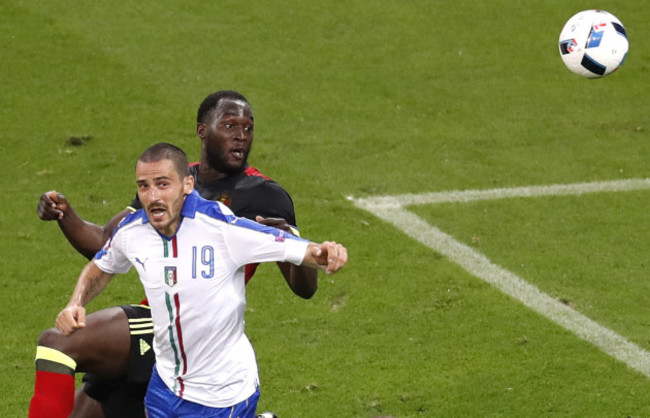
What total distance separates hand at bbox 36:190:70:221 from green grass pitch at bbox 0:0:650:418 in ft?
5.53

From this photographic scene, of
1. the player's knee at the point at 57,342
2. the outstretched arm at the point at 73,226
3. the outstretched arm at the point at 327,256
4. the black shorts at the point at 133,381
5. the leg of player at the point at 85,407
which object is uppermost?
the outstretched arm at the point at 327,256

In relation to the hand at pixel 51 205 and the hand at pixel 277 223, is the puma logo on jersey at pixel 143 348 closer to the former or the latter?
the hand at pixel 51 205

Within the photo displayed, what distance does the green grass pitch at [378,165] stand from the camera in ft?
27.1

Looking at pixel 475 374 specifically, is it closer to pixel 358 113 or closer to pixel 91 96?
pixel 358 113

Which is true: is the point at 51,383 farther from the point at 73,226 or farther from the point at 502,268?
the point at 502,268

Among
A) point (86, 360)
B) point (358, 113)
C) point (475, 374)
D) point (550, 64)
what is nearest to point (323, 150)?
point (358, 113)

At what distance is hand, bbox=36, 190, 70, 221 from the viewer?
6.46 meters

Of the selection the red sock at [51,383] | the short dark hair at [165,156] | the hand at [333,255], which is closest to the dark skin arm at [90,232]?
the short dark hair at [165,156]

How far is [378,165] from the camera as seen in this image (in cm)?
1198

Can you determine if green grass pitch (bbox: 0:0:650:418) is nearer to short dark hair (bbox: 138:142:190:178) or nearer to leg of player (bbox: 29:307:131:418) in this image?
leg of player (bbox: 29:307:131:418)

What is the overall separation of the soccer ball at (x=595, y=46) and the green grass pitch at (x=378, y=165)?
150 cm

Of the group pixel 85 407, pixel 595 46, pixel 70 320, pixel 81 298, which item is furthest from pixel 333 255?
pixel 595 46

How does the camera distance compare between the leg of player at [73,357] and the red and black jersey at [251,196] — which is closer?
the leg of player at [73,357]

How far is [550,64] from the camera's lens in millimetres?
14375
